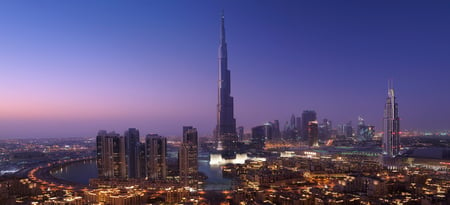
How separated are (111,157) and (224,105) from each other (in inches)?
1374

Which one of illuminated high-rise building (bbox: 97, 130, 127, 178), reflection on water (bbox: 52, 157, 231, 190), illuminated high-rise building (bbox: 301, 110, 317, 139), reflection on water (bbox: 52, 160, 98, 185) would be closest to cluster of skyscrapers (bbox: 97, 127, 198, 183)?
illuminated high-rise building (bbox: 97, 130, 127, 178)

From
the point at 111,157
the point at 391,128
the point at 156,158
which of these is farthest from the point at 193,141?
the point at 391,128

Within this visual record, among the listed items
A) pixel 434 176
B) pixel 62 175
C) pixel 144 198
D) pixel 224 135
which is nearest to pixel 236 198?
pixel 144 198

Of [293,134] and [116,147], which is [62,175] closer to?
[116,147]

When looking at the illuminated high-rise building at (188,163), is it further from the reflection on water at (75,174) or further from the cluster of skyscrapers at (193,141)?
the reflection on water at (75,174)

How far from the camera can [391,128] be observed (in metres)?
40.2

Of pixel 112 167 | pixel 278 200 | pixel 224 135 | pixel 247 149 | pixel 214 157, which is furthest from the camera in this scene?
pixel 224 135

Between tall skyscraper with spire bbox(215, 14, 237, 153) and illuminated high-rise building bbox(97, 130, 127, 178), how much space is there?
97.8ft

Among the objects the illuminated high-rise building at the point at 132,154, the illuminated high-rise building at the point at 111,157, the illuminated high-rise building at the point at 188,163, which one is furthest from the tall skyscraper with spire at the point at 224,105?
the illuminated high-rise building at the point at 188,163

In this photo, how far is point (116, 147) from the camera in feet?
87.9

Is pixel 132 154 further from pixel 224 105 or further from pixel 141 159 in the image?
pixel 224 105

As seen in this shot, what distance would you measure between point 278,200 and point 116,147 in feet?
47.8

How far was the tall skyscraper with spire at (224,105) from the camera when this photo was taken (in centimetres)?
5722

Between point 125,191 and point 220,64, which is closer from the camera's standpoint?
point 125,191
